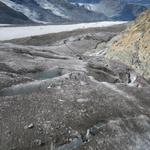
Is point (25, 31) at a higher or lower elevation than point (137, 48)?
lower

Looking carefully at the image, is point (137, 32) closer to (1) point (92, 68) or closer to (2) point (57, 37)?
(1) point (92, 68)

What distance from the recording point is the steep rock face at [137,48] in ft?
91.3

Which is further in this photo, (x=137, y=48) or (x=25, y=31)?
(x=25, y=31)

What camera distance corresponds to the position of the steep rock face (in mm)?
27823

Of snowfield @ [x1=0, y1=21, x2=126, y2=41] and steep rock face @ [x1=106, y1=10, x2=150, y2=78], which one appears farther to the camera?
snowfield @ [x1=0, y1=21, x2=126, y2=41]

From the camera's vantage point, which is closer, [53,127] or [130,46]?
[53,127]

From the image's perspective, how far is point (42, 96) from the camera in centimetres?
1714

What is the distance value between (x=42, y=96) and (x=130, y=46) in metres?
14.3

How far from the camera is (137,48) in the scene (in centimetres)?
2925

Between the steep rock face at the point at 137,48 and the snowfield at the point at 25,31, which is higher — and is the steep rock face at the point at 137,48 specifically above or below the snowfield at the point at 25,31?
above

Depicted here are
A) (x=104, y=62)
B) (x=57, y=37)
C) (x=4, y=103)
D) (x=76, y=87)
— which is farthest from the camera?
(x=57, y=37)

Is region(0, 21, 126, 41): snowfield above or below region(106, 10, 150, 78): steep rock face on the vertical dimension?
below

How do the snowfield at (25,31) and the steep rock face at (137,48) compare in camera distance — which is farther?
the snowfield at (25,31)

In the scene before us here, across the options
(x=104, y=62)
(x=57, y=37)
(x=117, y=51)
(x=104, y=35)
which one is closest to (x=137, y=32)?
(x=117, y=51)
